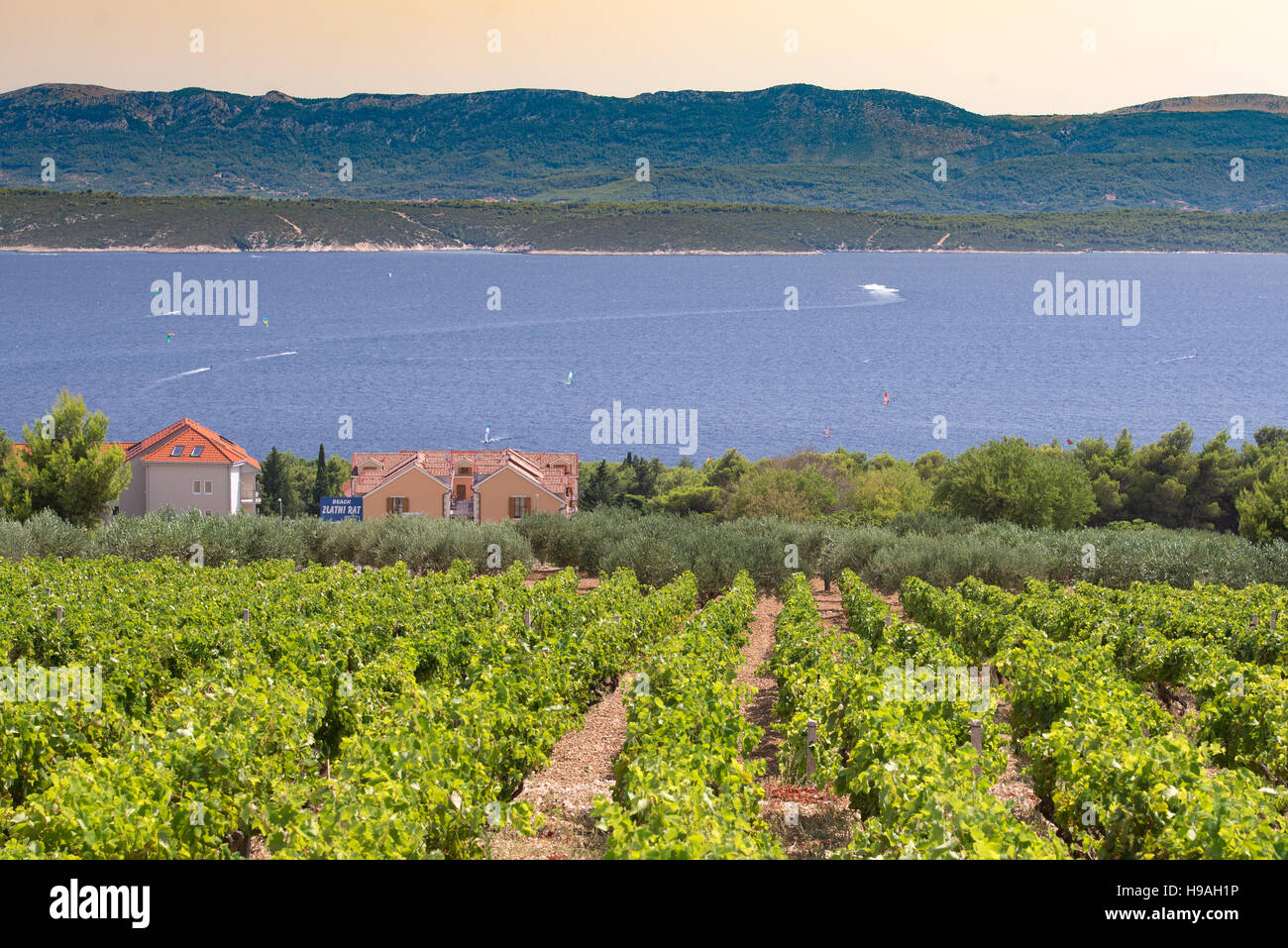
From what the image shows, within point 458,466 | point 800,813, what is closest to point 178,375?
point 458,466

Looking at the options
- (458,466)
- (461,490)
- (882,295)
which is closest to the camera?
(461,490)

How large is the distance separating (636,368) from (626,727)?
112458 mm

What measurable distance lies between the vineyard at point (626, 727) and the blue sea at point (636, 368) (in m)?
70.3

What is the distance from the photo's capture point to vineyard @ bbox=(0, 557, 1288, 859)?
692 cm

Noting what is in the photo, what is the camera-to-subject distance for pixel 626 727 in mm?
12570

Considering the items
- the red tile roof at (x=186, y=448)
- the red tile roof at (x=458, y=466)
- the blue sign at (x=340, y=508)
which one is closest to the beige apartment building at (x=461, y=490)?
the red tile roof at (x=458, y=466)

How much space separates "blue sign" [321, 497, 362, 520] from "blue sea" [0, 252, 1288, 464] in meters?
40.6

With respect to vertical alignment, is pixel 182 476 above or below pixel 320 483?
above

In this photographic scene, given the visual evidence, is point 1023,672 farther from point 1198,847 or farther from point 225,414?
point 225,414

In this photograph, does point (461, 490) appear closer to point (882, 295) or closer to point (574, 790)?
point (574, 790)

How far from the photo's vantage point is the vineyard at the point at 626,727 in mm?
6922

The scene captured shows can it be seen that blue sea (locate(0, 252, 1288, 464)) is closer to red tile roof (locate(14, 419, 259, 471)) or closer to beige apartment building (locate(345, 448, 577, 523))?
red tile roof (locate(14, 419, 259, 471))

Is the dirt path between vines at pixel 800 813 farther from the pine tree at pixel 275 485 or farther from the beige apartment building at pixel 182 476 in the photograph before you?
the pine tree at pixel 275 485
